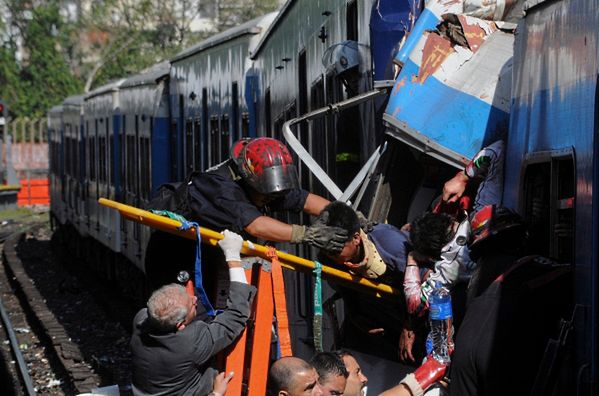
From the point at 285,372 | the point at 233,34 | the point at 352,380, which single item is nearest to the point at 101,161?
the point at 233,34

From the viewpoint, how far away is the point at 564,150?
4496 mm

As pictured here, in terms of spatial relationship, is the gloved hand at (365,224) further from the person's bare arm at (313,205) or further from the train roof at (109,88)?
the train roof at (109,88)

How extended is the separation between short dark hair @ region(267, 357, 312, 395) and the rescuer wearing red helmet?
44.5 inches

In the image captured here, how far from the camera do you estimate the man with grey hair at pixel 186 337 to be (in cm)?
566

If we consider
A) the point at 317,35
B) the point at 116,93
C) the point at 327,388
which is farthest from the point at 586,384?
the point at 116,93

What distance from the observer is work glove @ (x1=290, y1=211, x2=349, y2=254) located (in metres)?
5.88

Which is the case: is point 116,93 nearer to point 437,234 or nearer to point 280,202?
point 280,202

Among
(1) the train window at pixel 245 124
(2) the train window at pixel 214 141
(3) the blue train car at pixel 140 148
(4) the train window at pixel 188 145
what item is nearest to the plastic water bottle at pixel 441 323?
(1) the train window at pixel 245 124

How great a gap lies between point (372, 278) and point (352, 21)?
7.42 feet

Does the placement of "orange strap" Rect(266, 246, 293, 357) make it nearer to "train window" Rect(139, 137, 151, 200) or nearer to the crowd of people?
the crowd of people

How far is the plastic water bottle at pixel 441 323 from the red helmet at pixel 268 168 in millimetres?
1338

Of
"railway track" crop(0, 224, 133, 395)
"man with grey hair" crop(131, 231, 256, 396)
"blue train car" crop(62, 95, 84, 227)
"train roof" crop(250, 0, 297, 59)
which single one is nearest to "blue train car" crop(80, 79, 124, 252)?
"blue train car" crop(62, 95, 84, 227)

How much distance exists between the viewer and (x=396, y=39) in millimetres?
6832

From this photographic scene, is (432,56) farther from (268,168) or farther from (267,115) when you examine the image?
(267,115)
